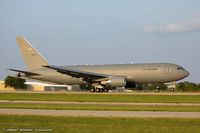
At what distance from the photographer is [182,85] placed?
3258 inches

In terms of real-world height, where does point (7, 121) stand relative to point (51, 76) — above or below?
below

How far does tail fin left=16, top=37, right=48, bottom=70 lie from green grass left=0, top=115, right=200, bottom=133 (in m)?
45.9

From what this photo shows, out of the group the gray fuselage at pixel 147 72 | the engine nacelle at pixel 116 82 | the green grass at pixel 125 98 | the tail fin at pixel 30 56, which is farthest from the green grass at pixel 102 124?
the tail fin at pixel 30 56

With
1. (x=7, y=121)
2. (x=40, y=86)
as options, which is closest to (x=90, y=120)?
(x=7, y=121)

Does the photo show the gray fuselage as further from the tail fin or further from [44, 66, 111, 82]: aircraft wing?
the tail fin

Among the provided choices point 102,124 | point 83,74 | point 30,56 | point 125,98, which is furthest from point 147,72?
point 102,124

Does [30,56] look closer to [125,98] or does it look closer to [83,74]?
[83,74]

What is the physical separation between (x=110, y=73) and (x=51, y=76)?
9639mm

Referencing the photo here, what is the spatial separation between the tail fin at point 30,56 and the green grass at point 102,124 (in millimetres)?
45904

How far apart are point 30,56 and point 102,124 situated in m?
50.1

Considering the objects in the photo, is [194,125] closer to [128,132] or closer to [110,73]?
[128,132]

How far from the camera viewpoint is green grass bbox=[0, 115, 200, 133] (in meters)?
14.1

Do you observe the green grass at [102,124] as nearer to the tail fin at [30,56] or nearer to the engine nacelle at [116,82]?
the engine nacelle at [116,82]

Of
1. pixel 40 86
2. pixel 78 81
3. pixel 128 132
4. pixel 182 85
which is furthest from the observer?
pixel 40 86
